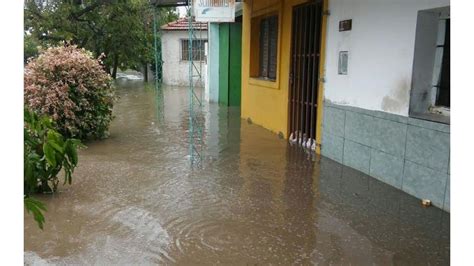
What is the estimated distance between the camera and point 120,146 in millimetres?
7504

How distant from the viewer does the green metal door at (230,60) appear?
13.8 meters

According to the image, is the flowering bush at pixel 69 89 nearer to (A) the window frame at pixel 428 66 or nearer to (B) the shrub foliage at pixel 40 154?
(B) the shrub foliage at pixel 40 154

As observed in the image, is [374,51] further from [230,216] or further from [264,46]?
[264,46]

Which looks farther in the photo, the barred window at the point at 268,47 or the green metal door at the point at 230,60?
the green metal door at the point at 230,60

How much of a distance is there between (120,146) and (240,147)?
2.08m

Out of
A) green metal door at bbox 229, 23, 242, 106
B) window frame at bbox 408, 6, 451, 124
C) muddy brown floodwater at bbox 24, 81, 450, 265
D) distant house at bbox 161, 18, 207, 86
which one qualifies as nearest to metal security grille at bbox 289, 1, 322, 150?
muddy brown floodwater at bbox 24, 81, 450, 265

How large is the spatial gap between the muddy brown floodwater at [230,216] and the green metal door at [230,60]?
7.09 meters

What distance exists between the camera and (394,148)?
16.8 ft

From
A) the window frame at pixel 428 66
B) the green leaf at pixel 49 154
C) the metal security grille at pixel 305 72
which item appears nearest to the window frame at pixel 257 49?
the metal security grille at pixel 305 72

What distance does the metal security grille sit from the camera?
23.4 ft

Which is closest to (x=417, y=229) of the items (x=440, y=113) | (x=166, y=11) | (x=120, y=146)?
(x=440, y=113)

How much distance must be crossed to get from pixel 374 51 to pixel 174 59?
18580mm

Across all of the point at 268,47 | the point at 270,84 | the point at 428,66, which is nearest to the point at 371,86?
the point at 428,66
